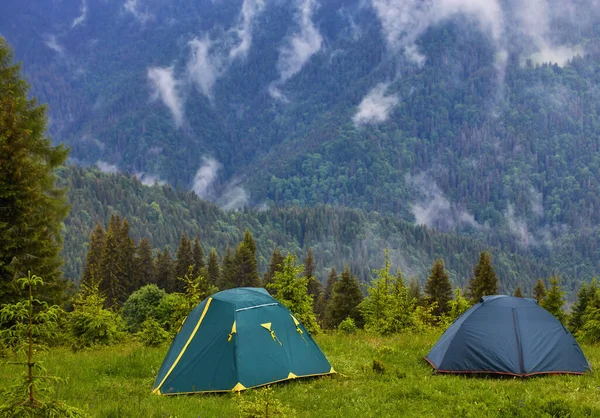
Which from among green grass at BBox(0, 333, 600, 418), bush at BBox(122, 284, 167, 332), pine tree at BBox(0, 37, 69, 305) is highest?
pine tree at BBox(0, 37, 69, 305)

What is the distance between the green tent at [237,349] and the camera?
14.3 m

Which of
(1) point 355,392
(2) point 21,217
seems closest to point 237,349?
(1) point 355,392

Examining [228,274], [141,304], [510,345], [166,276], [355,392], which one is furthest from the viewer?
[228,274]

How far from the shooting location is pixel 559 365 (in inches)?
621

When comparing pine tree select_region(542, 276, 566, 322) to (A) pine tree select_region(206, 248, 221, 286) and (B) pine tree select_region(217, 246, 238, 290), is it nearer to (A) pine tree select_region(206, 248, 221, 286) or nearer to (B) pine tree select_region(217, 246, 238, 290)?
(B) pine tree select_region(217, 246, 238, 290)

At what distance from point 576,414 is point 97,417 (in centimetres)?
1029

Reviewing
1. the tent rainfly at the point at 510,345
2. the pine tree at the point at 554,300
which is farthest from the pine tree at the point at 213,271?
the tent rainfly at the point at 510,345

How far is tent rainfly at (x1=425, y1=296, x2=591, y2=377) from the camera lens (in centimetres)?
1559

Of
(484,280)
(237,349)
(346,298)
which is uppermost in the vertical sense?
(484,280)

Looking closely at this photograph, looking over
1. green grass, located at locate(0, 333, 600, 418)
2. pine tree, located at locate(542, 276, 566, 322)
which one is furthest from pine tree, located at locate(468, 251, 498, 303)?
green grass, located at locate(0, 333, 600, 418)

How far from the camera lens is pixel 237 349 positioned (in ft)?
47.6

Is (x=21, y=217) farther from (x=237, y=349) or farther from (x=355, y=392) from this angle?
(x=355, y=392)

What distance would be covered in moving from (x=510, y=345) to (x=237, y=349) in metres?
7.99

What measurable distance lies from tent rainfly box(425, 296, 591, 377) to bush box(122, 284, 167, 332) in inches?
1902
